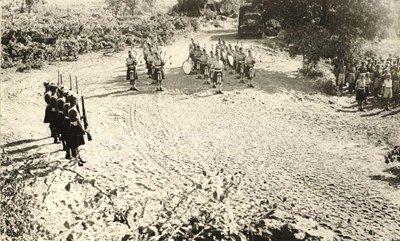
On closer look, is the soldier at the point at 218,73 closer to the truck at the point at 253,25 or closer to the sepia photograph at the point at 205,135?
the sepia photograph at the point at 205,135

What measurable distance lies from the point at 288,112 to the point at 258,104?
1343mm

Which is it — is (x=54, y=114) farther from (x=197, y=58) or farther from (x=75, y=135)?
(x=197, y=58)

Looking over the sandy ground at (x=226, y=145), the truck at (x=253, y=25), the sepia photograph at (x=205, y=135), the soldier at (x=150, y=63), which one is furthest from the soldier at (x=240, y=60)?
the truck at (x=253, y=25)

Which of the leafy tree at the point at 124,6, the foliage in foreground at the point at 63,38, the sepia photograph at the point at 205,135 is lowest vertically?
the sepia photograph at the point at 205,135

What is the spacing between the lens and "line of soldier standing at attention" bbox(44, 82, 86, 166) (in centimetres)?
1163

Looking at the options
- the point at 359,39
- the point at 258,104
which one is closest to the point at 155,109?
the point at 258,104

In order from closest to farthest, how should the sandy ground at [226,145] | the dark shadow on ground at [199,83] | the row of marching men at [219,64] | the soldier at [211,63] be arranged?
the sandy ground at [226,145] → the row of marching men at [219,64] → the soldier at [211,63] → the dark shadow on ground at [199,83]

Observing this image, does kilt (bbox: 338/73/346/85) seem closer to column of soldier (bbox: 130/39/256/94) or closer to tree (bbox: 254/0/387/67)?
tree (bbox: 254/0/387/67)

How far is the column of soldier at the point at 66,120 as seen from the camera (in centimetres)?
1164

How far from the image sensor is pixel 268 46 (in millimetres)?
32156

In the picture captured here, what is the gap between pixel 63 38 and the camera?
93.9ft

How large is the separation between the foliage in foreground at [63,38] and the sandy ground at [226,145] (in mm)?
3526

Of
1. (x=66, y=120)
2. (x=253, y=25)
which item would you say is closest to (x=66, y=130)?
(x=66, y=120)

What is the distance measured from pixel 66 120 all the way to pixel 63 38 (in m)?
18.3
